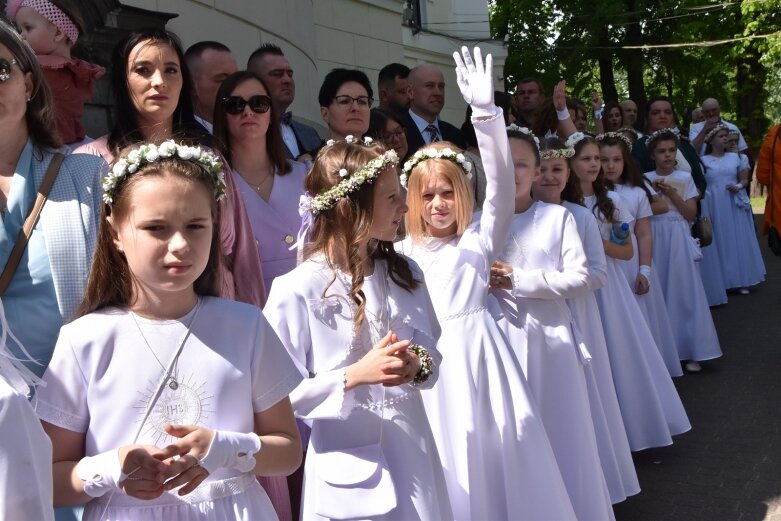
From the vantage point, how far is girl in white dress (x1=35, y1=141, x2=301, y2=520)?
2539 millimetres

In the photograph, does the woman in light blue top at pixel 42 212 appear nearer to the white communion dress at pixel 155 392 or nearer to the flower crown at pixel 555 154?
the white communion dress at pixel 155 392

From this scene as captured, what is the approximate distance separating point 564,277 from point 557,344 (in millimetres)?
335

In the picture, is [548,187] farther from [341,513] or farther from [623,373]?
[341,513]

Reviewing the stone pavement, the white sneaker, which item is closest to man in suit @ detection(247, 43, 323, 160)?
the stone pavement

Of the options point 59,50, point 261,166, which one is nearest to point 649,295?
point 261,166

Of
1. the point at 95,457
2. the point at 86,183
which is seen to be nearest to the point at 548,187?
the point at 86,183

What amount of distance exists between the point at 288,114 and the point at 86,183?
2.94 metres

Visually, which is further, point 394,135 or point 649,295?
point 649,295

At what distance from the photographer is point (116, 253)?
2734mm

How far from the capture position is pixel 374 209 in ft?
12.0

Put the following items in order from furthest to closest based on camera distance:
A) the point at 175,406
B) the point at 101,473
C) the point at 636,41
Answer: the point at 636,41
the point at 175,406
the point at 101,473

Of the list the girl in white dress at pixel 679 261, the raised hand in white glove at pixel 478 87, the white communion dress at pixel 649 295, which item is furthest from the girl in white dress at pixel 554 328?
the girl in white dress at pixel 679 261

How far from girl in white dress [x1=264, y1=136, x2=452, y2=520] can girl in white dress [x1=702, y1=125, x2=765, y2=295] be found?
10.8m

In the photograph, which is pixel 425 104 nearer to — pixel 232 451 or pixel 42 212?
pixel 42 212
